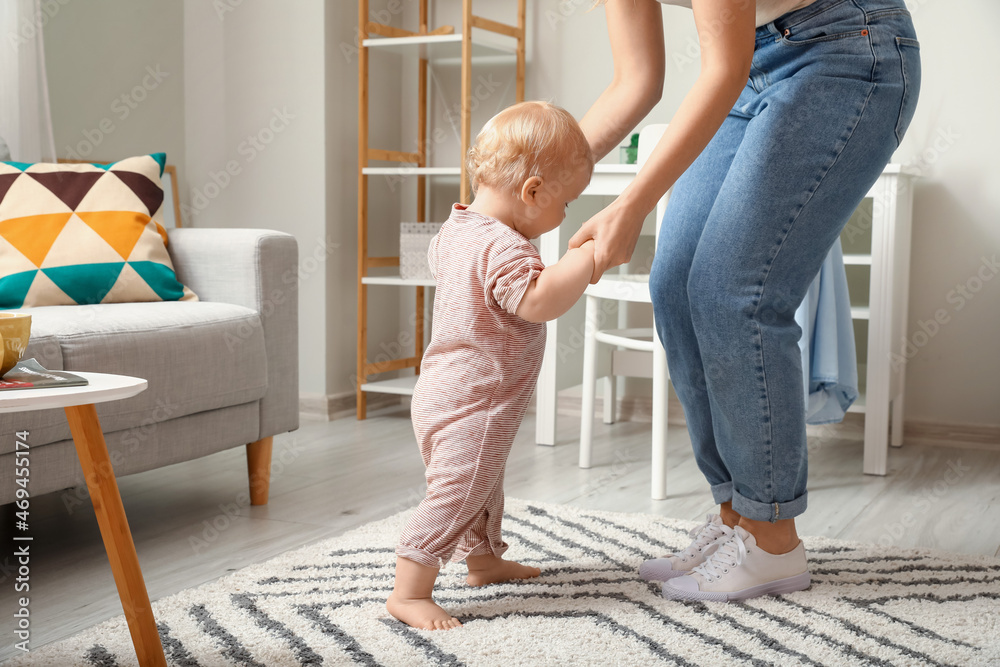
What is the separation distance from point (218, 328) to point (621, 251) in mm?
918

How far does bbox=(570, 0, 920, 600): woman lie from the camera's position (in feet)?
3.73

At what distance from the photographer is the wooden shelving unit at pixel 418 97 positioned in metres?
2.75

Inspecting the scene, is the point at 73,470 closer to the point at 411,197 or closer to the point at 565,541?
the point at 565,541

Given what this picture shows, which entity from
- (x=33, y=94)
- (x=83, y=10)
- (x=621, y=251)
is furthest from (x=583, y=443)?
(x=83, y=10)

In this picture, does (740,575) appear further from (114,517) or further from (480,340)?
(114,517)

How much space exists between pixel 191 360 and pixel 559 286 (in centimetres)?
86

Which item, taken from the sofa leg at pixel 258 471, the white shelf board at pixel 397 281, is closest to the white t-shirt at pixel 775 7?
the sofa leg at pixel 258 471

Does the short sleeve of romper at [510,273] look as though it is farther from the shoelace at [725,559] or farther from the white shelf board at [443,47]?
the white shelf board at [443,47]

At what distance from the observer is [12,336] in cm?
102

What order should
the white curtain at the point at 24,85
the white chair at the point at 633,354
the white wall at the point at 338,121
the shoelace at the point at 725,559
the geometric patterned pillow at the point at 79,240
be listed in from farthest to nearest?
the white wall at the point at 338,121
the white curtain at the point at 24,85
the white chair at the point at 633,354
the geometric patterned pillow at the point at 79,240
the shoelace at the point at 725,559

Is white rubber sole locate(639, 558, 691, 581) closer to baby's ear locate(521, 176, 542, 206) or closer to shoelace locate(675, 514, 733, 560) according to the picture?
shoelace locate(675, 514, 733, 560)

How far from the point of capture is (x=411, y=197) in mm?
3197

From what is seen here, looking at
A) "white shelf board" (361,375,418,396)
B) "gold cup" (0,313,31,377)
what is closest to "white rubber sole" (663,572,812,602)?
"gold cup" (0,313,31,377)

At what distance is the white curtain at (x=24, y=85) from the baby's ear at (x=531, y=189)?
1.75 m
